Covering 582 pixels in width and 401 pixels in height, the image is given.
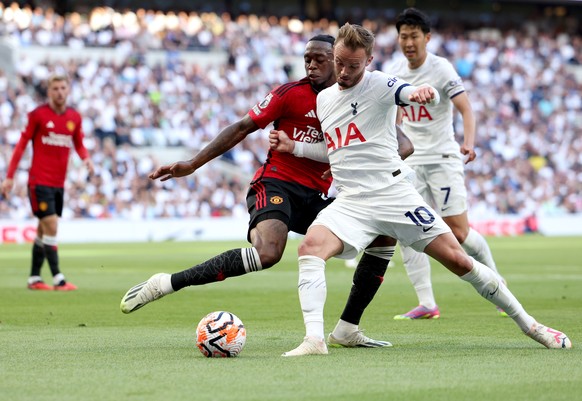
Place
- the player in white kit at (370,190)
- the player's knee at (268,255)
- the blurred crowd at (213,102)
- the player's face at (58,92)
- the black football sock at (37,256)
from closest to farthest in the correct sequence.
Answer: the player in white kit at (370,190)
the player's knee at (268,255)
the player's face at (58,92)
the black football sock at (37,256)
the blurred crowd at (213,102)

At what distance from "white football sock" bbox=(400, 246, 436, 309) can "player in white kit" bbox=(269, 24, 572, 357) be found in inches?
105

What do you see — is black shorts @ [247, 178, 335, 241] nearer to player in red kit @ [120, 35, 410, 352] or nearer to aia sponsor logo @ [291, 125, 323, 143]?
player in red kit @ [120, 35, 410, 352]

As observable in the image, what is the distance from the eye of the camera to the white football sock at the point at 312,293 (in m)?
6.82

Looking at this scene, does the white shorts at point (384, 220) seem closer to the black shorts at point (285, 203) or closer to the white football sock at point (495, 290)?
the white football sock at point (495, 290)

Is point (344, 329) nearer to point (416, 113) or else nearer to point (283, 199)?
point (283, 199)

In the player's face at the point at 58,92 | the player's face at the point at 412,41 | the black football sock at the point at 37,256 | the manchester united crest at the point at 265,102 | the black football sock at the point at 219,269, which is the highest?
the player's face at the point at 412,41

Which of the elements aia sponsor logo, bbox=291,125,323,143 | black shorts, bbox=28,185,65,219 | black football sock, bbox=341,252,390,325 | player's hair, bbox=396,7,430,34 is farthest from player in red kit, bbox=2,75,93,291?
black football sock, bbox=341,252,390,325

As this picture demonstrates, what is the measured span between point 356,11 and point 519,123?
961cm

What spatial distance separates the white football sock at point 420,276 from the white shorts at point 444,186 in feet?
1.58

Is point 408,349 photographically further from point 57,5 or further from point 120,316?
point 57,5

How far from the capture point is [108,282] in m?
15.2

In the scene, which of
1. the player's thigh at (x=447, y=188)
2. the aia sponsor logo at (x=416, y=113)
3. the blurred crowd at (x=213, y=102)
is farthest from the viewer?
the blurred crowd at (x=213, y=102)

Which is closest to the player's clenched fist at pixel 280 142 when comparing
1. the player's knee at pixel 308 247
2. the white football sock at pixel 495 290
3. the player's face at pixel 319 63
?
the player's face at pixel 319 63

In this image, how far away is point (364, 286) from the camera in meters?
7.74
